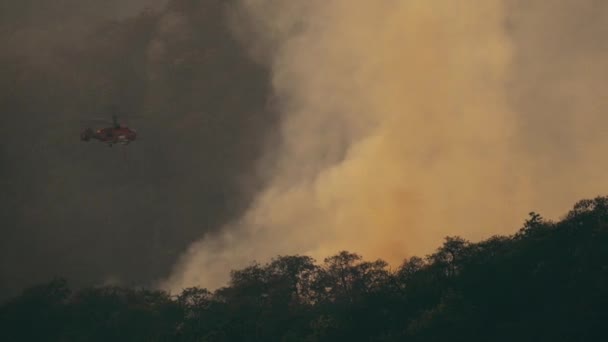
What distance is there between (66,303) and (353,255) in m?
76.8

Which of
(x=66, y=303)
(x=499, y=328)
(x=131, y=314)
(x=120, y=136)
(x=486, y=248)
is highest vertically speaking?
(x=120, y=136)

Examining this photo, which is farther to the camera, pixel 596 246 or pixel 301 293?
pixel 301 293

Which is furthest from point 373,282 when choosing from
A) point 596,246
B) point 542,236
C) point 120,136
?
point 120,136

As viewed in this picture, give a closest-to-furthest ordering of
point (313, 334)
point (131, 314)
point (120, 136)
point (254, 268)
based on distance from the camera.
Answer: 1. point (313, 334)
2. point (120, 136)
3. point (131, 314)
4. point (254, 268)

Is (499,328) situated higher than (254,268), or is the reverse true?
(254,268)

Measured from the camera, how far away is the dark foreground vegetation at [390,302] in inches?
4727

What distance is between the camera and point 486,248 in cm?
14688

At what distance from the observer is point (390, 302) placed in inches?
5408

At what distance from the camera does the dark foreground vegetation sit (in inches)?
4727

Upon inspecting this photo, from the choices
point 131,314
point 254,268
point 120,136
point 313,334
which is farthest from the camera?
point 254,268

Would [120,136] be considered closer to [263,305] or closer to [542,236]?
[263,305]

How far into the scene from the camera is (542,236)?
136 meters

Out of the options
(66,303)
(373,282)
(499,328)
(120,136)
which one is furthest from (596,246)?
(66,303)

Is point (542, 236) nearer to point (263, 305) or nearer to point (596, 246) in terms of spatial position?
point (596, 246)
